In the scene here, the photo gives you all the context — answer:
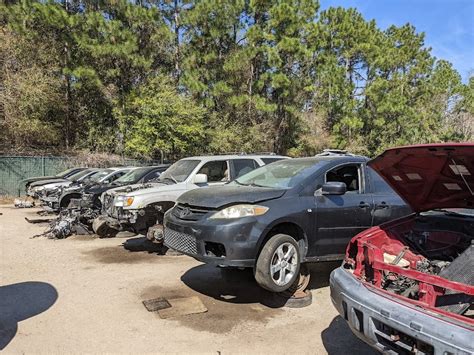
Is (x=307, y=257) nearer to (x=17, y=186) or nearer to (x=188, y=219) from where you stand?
(x=188, y=219)

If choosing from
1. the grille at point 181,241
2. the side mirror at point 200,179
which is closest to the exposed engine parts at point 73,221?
the side mirror at point 200,179

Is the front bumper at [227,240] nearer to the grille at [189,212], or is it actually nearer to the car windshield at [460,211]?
the grille at [189,212]

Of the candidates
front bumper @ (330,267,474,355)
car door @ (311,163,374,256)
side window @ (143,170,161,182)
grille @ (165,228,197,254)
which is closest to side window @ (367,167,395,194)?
car door @ (311,163,374,256)

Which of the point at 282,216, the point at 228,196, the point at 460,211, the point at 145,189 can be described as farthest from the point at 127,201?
the point at 460,211

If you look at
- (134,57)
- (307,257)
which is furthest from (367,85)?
(307,257)

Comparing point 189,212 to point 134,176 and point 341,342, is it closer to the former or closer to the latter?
point 341,342

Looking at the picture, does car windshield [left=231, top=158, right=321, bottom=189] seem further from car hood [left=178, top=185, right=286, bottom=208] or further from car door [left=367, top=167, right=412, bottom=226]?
car door [left=367, top=167, right=412, bottom=226]

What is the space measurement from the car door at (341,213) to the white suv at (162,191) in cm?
280

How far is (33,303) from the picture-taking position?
5.32 metres

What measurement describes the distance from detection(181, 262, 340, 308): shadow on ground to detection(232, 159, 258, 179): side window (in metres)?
2.47

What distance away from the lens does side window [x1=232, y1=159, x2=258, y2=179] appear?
29.3 ft

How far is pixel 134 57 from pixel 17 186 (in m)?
9.34

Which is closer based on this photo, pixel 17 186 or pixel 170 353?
pixel 170 353

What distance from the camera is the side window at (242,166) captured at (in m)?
8.92
